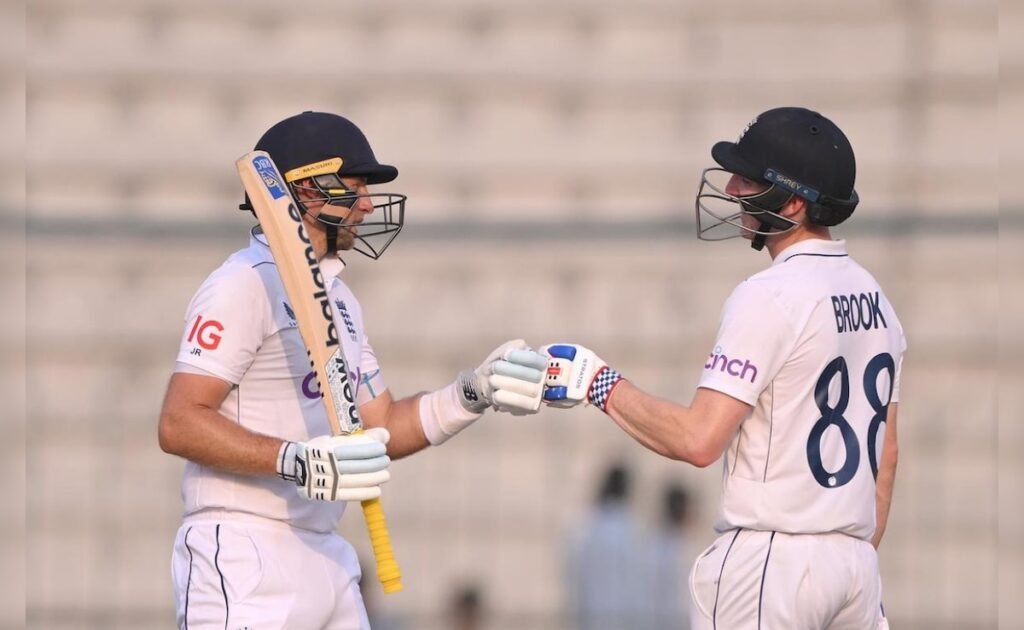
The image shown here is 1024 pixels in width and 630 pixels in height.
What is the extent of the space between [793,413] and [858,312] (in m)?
0.34

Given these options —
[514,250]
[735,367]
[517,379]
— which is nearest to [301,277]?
[517,379]

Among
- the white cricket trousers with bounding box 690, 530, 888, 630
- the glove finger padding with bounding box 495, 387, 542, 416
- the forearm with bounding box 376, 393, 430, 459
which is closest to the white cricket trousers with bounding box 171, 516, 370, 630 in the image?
the forearm with bounding box 376, 393, 430, 459

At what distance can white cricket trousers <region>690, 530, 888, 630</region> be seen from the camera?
4.42m

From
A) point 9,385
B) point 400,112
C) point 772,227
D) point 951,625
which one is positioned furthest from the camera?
point 400,112

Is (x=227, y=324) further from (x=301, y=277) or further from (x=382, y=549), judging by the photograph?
(x=382, y=549)

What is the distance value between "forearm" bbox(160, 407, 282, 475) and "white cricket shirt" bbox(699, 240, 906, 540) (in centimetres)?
117

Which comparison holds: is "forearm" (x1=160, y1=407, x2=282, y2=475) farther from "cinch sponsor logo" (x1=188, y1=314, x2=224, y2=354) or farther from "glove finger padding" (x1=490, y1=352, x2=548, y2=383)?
"glove finger padding" (x1=490, y1=352, x2=548, y2=383)

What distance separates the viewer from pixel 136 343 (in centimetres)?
943

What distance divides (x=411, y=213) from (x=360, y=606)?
4.89 m

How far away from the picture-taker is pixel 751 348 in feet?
14.4

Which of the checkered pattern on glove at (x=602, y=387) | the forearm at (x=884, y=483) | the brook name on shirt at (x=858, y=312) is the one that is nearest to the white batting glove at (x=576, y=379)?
the checkered pattern on glove at (x=602, y=387)

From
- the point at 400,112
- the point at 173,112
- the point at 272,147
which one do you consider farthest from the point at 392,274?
the point at 272,147

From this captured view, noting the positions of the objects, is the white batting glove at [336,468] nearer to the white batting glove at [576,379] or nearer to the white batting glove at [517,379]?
the white batting glove at [517,379]

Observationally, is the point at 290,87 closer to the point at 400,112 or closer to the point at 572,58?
the point at 400,112
